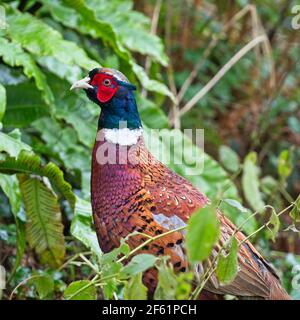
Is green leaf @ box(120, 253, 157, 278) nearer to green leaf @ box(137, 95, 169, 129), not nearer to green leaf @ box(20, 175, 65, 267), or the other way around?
green leaf @ box(20, 175, 65, 267)

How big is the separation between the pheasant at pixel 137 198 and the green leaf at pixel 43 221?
1.44 ft

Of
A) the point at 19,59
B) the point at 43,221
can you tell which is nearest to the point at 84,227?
the point at 43,221

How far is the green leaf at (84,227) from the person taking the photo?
3.75m

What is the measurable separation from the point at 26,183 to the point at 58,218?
0.23 m

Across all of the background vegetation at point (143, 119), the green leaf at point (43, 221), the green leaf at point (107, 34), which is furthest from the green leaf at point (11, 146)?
the green leaf at point (107, 34)

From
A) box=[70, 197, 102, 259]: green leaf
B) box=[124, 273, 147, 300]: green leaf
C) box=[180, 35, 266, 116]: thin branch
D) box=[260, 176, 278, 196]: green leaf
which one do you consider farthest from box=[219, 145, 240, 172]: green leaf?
box=[124, 273, 147, 300]: green leaf

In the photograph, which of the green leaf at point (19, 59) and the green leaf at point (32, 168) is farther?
the green leaf at point (19, 59)

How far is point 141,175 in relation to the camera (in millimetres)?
3459

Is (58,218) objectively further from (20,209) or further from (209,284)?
(209,284)

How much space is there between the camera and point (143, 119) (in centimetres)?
480

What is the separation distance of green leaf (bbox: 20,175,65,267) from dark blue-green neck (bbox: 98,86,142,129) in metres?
0.51

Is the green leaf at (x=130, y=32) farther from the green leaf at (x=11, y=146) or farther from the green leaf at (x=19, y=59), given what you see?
the green leaf at (x=11, y=146)

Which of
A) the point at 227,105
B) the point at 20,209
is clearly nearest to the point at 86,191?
the point at 20,209

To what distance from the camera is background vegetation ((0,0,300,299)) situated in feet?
11.0
